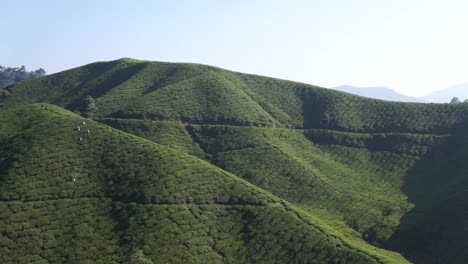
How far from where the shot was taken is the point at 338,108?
4599 inches

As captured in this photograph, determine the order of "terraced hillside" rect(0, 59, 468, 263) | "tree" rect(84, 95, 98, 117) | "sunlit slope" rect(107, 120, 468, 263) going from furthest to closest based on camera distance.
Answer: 1. "tree" rect(84, 95, 98, 117)
2. "sunlit slope" rect(107, 120, 468, 263)
3. "terraced hillside" rect(0, 59, 468, 263)

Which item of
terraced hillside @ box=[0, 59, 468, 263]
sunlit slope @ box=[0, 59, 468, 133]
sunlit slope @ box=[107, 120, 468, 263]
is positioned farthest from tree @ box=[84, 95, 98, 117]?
sunlit slope @ box=[107, 120, 468, 263]

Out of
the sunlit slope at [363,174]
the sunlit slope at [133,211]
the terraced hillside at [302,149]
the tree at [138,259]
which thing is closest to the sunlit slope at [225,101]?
the terraced hillside at [302,149]

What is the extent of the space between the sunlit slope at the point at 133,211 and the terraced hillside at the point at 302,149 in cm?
54

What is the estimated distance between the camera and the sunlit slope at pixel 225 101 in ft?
348

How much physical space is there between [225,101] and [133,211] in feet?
191

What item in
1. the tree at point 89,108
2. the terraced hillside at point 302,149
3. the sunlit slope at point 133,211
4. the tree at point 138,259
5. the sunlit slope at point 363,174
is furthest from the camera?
the tree at point 89,108

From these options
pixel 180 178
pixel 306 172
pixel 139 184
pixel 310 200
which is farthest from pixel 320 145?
pixel 139 184

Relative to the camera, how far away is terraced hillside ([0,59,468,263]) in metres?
67.6

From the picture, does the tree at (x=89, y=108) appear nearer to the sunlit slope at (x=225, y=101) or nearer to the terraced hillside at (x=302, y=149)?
the terraced hillside at (x=302, y=149)

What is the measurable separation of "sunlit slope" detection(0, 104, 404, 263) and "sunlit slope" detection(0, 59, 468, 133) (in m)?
32.6

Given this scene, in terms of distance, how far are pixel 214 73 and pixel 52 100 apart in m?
56.1

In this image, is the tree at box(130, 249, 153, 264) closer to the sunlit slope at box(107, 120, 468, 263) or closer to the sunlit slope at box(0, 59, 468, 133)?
the sunlit slope at box(107, 120, 468, 263)

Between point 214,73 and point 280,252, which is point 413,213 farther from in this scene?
point 214,73
